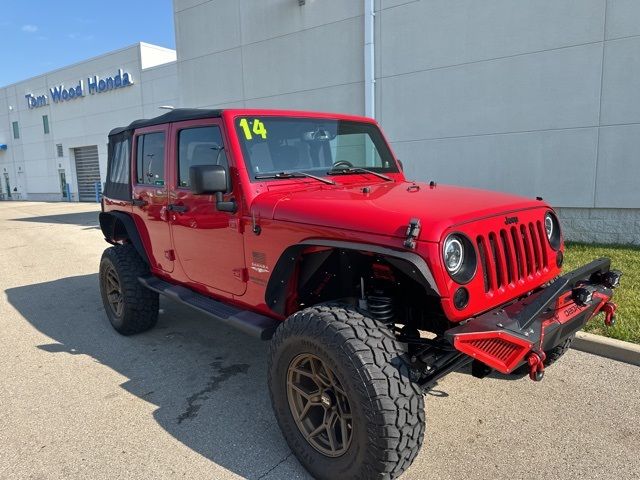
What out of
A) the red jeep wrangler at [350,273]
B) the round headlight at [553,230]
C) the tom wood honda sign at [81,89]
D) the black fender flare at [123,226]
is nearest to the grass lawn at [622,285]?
the red jeep wrangler at [350,273]

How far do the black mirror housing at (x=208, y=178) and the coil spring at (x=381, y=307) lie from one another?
119 cm

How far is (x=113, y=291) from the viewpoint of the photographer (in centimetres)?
496

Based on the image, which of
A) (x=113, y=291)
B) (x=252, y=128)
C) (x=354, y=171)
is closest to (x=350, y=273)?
(x=354, y=171)

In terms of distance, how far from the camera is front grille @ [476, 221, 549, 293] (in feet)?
8.07

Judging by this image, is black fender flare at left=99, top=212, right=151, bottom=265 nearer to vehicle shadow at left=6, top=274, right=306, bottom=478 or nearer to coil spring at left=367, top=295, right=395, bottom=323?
vehicle shadow at left=6, top=274, right=306, bottom=478

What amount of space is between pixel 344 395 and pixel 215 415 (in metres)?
1.24

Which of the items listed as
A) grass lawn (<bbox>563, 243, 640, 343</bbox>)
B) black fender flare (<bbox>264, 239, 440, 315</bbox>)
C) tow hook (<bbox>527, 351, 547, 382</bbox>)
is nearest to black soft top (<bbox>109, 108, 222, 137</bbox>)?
black fender flare (<bbox>264, 239, 440, 315</bbox>)

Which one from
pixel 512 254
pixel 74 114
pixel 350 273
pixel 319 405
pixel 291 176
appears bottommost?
pixel 319 405

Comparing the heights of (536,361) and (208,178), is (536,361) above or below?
below

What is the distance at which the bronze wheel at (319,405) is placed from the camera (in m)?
2.45

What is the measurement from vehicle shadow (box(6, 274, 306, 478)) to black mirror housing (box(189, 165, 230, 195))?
5.05 ft

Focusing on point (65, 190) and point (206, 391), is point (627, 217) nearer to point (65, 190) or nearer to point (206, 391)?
point (206, 391)

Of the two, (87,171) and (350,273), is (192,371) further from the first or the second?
(87,171)

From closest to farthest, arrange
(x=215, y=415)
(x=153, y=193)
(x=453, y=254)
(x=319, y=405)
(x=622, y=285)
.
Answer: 1. (x=453, y=254)
2. (x=319, y=405)
3. (x=215, y=415)
4. (x=153, y=193)
5. (x=622, y=285)
